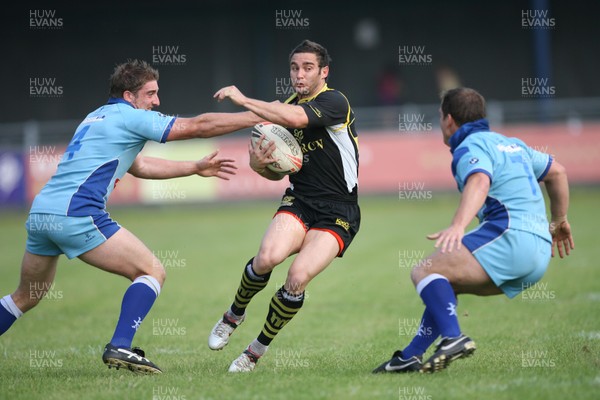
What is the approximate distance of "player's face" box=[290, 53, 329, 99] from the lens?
6.51 meters

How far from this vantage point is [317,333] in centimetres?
791

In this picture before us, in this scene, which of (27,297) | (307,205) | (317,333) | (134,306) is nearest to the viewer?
(134,306)

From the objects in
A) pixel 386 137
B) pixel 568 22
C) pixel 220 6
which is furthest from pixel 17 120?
pixel 568 22

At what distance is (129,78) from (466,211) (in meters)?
2.68

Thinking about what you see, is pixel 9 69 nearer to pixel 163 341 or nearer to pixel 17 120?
pixel 17 120

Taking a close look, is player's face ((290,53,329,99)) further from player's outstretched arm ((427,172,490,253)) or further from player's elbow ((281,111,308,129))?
player's outstretched arm ((427,172,490,253))

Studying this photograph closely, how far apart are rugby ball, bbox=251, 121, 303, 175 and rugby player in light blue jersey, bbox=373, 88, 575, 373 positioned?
138 centimetres

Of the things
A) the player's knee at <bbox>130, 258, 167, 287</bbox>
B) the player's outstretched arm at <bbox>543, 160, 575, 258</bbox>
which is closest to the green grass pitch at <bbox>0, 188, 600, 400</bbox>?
the player's knee at <bbox>130, 258, 167, 287</bbox>

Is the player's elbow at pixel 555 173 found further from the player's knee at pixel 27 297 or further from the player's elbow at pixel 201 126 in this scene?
the player's knee at pixel 27 297

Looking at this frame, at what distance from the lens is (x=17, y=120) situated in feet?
94.9

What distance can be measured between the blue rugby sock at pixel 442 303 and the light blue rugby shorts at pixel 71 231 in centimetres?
221

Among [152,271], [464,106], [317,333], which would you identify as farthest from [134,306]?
[464,106]

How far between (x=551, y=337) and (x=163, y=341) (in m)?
3.43

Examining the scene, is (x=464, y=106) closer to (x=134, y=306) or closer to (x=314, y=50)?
(x=314, y=50)
